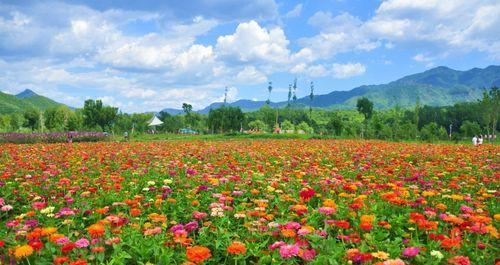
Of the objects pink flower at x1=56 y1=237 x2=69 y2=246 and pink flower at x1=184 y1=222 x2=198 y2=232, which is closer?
pink flower at x1=56 y1=237 x2=69 y2=246

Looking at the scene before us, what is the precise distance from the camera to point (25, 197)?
649 centimetres

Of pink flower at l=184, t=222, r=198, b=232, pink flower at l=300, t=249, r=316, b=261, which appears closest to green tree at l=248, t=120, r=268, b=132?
pink flower at l=184, t=222, r=198, b=232

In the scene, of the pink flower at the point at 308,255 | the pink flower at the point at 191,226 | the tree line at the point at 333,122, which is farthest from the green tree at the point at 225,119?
the pink flower at the point at 308,255


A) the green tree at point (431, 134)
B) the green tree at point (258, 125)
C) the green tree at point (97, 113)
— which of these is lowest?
the green tree at point (431, 134)

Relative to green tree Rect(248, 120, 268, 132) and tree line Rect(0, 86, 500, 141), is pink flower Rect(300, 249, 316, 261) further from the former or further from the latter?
green tree Rect(248, 120, 268, 132)

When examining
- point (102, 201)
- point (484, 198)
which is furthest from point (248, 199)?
point (484, 198)

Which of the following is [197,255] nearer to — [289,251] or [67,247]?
[289,251]

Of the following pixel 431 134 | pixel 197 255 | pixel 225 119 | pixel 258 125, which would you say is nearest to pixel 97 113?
pixel 225 119

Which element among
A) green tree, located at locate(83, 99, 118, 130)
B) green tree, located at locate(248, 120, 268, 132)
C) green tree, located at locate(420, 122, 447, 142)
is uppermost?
green tree, located at locate(83, 99, 118, 130)

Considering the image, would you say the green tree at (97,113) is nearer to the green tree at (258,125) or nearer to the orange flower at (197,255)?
the green tree at (258,125)

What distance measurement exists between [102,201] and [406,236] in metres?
4.24

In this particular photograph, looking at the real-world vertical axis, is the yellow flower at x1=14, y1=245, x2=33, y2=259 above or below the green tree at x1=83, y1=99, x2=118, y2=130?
below

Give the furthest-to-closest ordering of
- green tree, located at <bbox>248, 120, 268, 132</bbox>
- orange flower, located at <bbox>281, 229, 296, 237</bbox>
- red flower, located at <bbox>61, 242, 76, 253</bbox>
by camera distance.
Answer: green tree, located at <bbox>248, 120, 268, 132</bbox>, orange flower, located at <bbox>281, 229, 296, 237</bbox>, red flower, located at <bbox>61, 242, 76, 253</bbox>

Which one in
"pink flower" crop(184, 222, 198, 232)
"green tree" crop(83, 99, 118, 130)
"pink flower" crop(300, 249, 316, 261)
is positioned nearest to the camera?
"pink flower" crop(300, 249, 316, 261)
